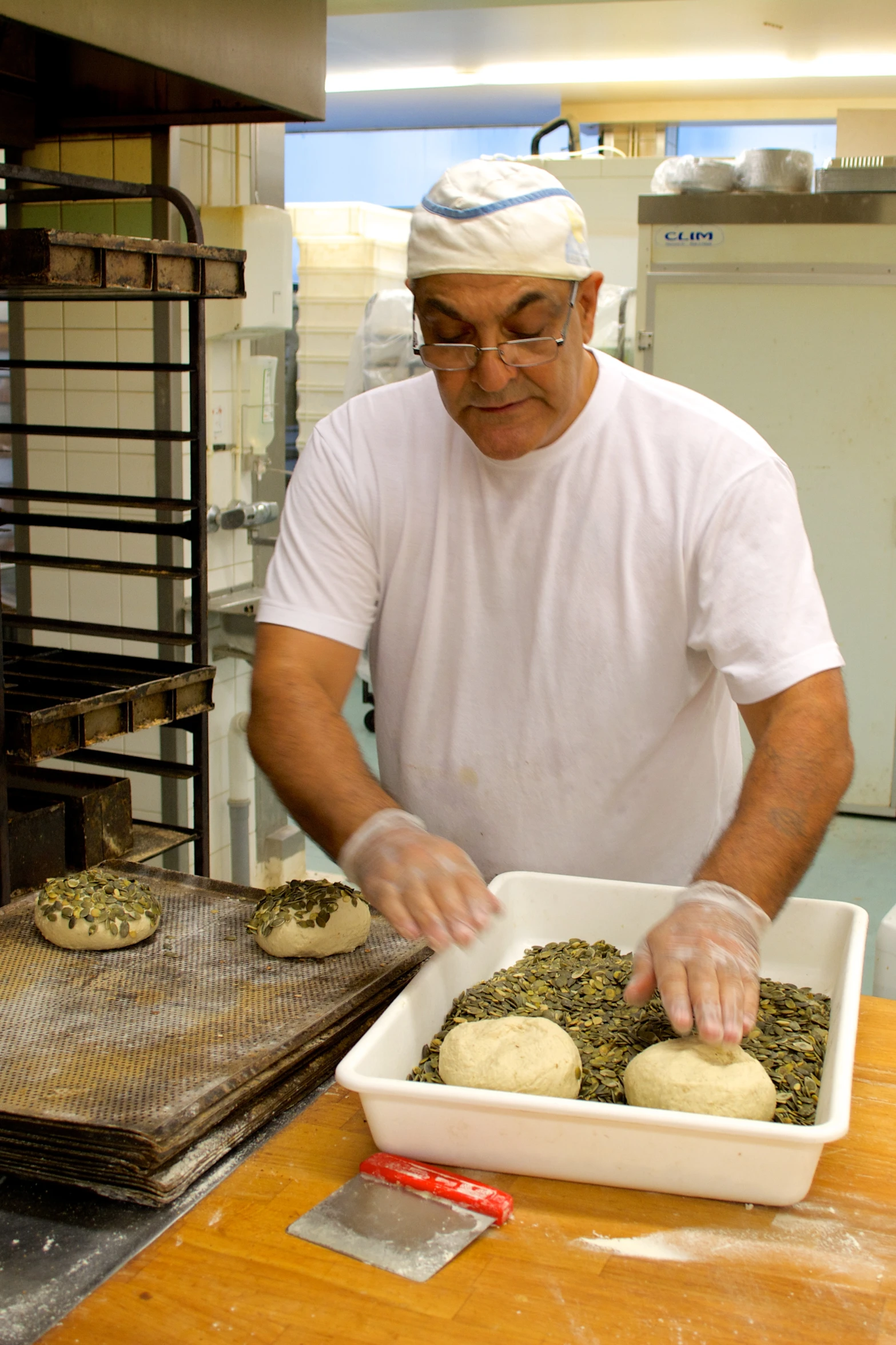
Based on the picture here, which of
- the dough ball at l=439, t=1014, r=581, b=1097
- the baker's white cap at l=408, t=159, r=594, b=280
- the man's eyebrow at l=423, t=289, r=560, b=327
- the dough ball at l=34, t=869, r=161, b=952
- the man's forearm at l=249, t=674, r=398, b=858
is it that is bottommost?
the dough ball at l=34, t=869, r=161, b=952

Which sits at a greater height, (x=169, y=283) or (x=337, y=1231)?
(x=169, y=283)

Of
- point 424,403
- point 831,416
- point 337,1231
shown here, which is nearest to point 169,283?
point 424,403

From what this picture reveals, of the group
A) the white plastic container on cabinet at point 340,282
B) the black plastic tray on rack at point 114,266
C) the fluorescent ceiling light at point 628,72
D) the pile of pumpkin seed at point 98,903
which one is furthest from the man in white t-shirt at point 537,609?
the fluorescent ceiling light at point 628,72

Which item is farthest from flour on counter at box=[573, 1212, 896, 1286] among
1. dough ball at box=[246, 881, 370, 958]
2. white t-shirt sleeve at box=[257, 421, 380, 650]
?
white t-shirt sleeve at box=[257, 421, 380, 650]

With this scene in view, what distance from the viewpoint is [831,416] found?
4.28 metres

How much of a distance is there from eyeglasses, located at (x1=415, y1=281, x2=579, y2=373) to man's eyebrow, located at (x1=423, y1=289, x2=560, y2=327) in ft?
0.10

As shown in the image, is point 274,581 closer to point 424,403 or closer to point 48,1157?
point 424,403

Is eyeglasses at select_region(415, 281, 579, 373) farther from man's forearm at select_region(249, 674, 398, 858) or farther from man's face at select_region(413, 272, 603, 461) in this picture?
man's forearm at select_region(249, 674, 398, 858)

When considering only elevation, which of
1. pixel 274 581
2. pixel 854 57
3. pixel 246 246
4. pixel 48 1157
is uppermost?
pixel 854 57

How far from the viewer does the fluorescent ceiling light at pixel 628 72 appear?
20.1 ft

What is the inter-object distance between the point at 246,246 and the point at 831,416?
228cm

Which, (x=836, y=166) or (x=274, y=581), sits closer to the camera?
(x=274, y=581)

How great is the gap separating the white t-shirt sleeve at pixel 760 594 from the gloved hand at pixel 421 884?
1.41 ft

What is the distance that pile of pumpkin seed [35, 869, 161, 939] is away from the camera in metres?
1.40
